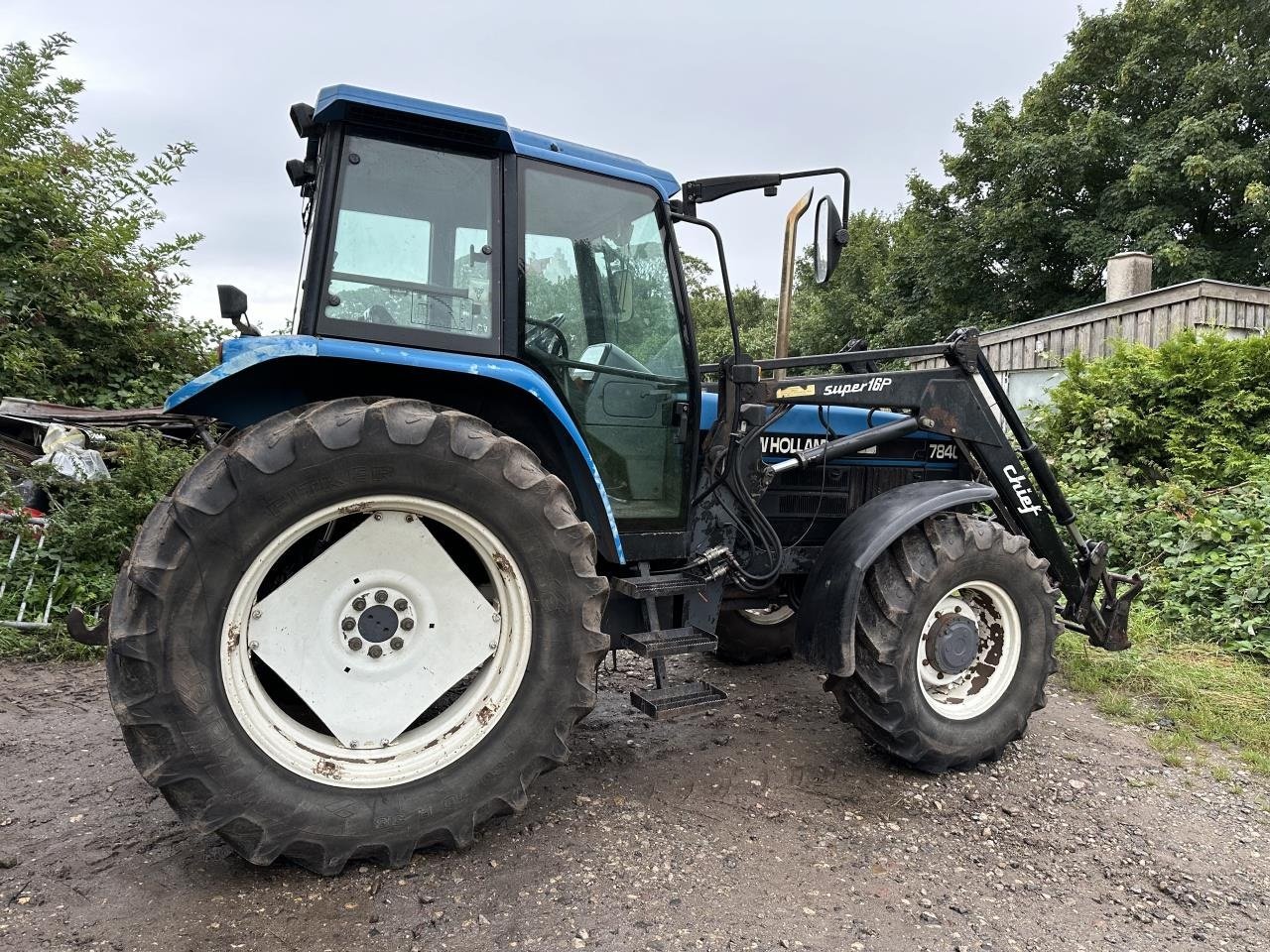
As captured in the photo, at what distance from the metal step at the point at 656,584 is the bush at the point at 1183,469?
3.90m

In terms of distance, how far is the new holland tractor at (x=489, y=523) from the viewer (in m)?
2.31

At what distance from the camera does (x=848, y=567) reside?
10.4 ft

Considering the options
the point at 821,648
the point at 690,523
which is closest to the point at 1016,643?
the point at 821,648

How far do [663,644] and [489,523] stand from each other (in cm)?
91

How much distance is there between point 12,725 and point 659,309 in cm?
347

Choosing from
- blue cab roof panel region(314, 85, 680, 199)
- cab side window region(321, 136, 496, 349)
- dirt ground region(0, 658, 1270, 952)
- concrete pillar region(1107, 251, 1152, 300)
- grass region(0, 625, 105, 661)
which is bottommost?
dirt ground region(0, 658, 1270, 952)

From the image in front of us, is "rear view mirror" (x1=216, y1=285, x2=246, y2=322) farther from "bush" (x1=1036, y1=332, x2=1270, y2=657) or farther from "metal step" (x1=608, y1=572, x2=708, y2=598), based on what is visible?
"bush" (x1=1036, y1=332, x2=1270, y2=657)

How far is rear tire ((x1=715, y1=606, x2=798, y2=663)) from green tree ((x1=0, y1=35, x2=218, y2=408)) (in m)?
6.08

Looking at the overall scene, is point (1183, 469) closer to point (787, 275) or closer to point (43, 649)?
point (787, 275)

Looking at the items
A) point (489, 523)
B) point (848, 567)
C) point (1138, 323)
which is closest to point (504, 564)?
point (489, 523)

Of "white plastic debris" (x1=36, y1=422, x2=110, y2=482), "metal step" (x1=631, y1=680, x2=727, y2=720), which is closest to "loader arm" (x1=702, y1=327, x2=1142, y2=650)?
"metal step" (x1=631, y1=680, x2=727, y2=720)

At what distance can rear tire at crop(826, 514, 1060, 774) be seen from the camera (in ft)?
10.4

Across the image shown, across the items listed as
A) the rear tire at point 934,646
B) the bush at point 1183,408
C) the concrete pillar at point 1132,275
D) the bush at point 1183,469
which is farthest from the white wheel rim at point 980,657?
the concrete pillar at point 1132,275

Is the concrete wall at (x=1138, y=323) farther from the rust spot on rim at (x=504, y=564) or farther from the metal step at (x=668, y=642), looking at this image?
the rust spot on rim at (x=504, y=564)
